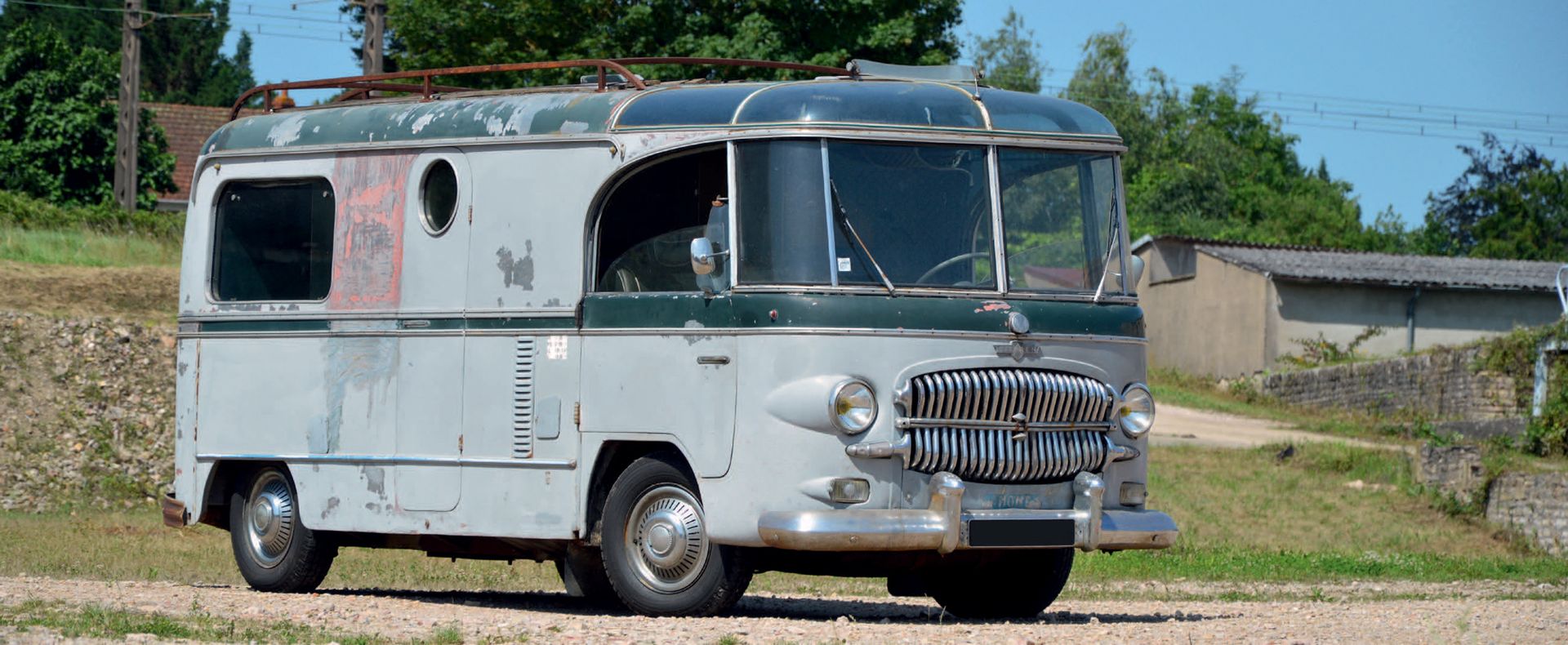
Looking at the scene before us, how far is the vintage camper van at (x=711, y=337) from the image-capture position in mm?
10188

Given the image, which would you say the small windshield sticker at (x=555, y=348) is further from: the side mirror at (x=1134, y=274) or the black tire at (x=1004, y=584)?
the side mirror at (x=1134, y=274)

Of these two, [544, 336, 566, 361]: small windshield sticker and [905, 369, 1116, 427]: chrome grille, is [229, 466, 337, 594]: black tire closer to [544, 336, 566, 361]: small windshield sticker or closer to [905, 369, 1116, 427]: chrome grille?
[544, 336, 566, 361]: small windshield sticker

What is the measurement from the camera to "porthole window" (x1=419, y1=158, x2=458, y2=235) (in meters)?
11.9

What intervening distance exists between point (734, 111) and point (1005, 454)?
2299mm

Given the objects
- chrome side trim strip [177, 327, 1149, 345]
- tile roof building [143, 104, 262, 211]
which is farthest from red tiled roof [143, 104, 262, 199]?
chrome side trim strip [177, 327, 1149, 345]

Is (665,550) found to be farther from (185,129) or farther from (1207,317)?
(185,129)

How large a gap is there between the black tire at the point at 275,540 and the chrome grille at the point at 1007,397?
4596 mm

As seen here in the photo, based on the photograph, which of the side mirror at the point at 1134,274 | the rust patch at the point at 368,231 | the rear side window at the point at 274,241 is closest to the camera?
the side mirror at the point at 1134,274

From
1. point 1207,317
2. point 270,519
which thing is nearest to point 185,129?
point 1207,317

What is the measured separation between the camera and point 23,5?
69812 millimetres

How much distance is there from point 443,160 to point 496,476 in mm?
1920

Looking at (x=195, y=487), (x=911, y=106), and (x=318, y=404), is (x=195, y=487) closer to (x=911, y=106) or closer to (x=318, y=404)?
(x=318, y=404)

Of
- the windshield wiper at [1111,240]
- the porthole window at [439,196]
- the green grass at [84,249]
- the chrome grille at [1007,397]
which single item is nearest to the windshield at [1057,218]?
the windshield wiper at [1111,240]

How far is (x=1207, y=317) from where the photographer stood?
162 feet
